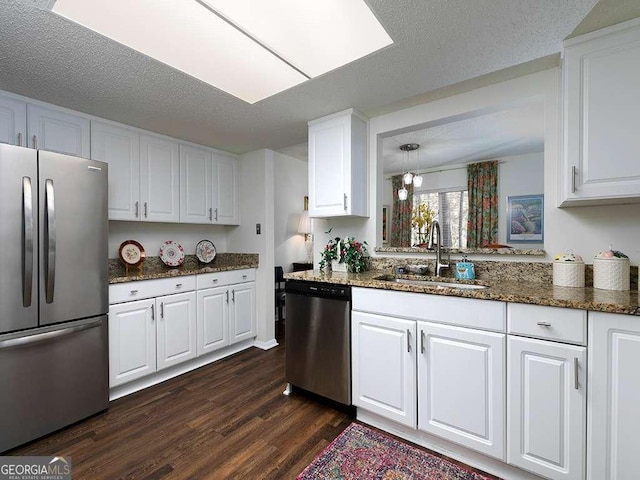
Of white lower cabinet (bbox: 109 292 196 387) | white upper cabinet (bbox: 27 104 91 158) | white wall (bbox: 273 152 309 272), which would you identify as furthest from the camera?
white wall (bbox: 273 152 309 272)

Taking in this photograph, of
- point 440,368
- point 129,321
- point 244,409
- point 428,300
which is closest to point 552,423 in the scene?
point 440,368

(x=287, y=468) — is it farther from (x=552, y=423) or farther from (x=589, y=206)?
(x=589, y=206)

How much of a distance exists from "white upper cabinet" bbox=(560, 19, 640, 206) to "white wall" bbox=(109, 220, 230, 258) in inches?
137

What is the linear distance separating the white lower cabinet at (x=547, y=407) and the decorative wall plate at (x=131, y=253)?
3134 millimetres

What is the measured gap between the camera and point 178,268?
3.23m

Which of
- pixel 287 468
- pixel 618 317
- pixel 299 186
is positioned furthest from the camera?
pixel 299 186

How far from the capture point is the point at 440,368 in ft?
5.35

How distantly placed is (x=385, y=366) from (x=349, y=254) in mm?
925

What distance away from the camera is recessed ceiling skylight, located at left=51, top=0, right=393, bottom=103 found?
55.4 inches

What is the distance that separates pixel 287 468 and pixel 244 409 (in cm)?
68

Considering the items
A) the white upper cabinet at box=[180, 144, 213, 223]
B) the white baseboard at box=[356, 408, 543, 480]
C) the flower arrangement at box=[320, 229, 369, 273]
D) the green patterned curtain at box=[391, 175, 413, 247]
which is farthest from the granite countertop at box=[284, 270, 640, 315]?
the green patterned curtain at box=[391, 175, 413, 247]

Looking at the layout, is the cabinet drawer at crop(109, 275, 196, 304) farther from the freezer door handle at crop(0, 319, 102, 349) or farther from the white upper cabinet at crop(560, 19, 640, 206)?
the white upper cabinet at crop(560, 19, 640, 206)

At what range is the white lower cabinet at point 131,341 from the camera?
2236mm

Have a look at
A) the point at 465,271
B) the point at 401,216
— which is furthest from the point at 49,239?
the point at 401,216
